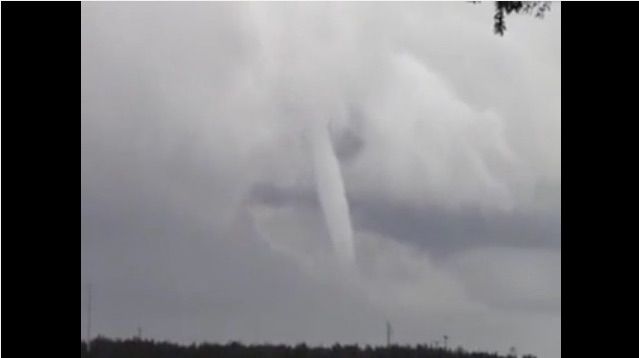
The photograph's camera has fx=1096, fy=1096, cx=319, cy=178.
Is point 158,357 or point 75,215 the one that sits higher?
point 75,215
